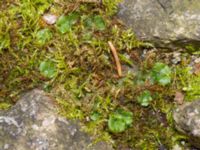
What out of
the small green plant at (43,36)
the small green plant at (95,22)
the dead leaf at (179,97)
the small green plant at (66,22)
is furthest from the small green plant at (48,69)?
the dead leaf at (179,97)

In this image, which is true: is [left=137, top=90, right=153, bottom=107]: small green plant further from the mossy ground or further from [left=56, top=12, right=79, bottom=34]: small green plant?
[left=56, top=12, right=79, bottom=34]: small green plant

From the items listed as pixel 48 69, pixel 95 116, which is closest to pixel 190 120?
pixel 95 116

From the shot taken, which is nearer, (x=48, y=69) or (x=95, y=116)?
(x=95, y=116)

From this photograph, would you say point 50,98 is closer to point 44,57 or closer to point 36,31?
point 44,57

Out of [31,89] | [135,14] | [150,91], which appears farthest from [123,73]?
[31,89]

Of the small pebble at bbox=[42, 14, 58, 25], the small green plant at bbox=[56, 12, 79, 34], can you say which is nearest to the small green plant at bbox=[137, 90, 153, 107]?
the small green plant at bbox=[56, 12, 79, 34]

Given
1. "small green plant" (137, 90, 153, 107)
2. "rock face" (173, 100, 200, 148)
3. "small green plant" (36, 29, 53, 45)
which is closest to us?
"rock face" (173, 100, 200, 148)

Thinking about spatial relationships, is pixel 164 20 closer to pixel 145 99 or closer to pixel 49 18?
pixel 145 99
